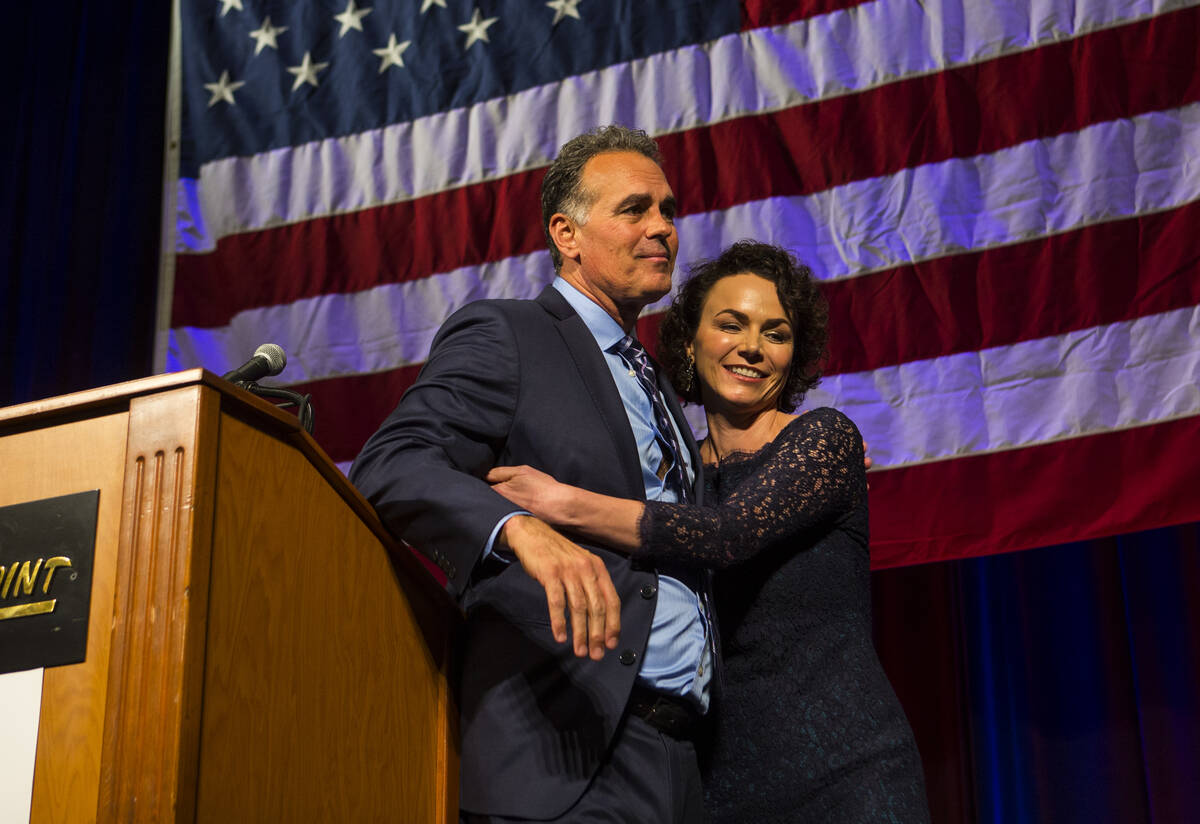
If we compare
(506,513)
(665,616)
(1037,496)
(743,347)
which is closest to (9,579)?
(506,513)

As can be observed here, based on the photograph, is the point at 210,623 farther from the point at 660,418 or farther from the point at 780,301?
the point at 780,301

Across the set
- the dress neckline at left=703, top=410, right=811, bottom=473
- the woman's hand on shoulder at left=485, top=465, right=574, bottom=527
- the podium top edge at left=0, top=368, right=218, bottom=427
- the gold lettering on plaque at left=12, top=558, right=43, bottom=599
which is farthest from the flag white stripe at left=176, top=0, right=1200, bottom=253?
the gold lettering on plaque at left=12, top=558, right=43, bottom=599

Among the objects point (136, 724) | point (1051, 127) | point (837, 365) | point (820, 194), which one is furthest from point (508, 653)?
point (1051, 127)

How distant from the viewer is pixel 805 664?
1810 mm

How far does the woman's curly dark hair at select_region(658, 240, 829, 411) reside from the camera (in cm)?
226

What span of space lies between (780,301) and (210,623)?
1429 mm

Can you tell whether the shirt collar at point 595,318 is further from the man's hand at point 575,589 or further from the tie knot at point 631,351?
the man's hand at point 575,589

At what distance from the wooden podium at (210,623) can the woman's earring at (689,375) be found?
1087mm

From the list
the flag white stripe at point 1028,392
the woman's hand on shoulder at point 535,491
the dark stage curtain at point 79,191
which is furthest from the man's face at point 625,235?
the dark stage curtain at point 79,191

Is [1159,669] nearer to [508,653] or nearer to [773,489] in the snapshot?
[773,489]

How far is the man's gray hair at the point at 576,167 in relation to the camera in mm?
2049

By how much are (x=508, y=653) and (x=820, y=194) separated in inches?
83.9

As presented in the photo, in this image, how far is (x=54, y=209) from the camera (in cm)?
397

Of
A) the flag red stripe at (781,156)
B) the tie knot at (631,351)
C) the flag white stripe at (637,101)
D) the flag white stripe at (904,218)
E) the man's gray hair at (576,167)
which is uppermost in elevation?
the flag white stripe at (637,101)
